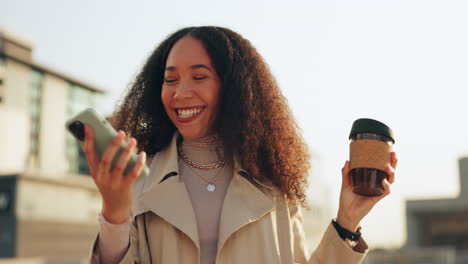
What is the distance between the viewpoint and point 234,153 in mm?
2758

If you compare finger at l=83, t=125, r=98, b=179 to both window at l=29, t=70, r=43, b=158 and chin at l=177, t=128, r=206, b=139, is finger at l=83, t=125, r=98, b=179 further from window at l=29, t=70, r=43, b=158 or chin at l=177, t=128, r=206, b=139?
window at l=29, t=70, r=43, b=158

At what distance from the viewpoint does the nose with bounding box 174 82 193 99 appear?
258 cm

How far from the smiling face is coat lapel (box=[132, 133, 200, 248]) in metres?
0.17

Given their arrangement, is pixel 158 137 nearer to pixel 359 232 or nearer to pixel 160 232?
pixel 160 232

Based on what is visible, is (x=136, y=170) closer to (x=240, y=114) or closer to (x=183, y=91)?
(x=183, y=91)

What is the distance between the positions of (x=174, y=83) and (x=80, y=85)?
72.1 meters

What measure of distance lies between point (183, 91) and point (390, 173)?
3.02 ft

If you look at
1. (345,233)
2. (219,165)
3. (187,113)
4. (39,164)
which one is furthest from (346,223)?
(39,164)

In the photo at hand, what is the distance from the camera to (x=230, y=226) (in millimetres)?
2510

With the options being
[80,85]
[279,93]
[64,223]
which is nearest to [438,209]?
[64,223]

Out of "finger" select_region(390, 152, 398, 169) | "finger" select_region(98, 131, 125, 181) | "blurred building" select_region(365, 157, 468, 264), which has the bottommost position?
"blurred building" select_region(365, 157, 468, 264)

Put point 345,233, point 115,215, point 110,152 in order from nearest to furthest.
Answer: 1. point 110,152
2. point 115,215
3. point 345,233

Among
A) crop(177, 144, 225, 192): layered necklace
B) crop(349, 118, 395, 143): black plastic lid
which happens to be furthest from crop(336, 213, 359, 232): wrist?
crop(177, 144, 225, 192): layered necklace

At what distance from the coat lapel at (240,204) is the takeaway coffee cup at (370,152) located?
405 millimetres
